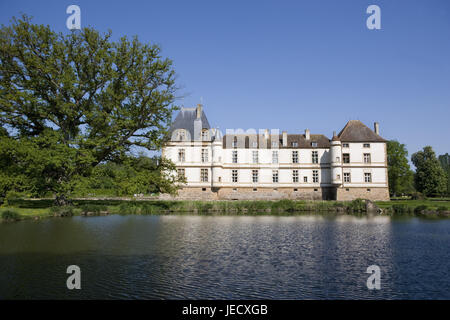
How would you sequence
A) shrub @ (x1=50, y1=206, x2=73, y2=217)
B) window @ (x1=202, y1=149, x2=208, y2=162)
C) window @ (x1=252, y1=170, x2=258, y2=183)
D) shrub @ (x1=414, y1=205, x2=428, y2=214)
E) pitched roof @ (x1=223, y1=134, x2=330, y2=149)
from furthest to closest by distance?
pitched roof @ (x1=223, y1=134, x2=330, y2=149), window @ (x1=252, y1=170, x2=258, y2=183), window @ (x1=202, y1=149, x2=208, y2=162), shrub @ (x1=414, y1=205, x2=428, y2=214), shrub @ (x1=50, y1=206, x2=73, y2=217)

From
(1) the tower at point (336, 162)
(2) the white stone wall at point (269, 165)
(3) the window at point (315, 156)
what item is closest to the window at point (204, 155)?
(2) the white stone wall at point (269, 165)

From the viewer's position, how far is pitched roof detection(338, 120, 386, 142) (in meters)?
39.8

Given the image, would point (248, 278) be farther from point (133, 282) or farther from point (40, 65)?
point (40, 65)

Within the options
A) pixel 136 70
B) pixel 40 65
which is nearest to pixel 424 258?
pixel 136 70

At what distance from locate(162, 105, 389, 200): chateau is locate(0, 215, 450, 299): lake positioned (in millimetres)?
22317

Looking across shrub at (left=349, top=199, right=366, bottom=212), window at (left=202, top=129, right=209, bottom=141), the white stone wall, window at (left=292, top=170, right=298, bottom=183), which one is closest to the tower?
the white stone wall

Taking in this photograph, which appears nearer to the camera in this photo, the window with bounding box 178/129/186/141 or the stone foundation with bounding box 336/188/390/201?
the stone foundation with bounding box 336/188/390/201

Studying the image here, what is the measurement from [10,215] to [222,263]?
666 inches

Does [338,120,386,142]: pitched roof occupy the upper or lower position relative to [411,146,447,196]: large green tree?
upper

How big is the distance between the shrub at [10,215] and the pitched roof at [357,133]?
33.1m

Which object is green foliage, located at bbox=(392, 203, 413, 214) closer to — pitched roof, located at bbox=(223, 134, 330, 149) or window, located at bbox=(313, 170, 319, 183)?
window, located at bbox=(313, 170, 319, 183)

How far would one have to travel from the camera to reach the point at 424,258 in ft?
37.3

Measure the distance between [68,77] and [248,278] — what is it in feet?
70.8
